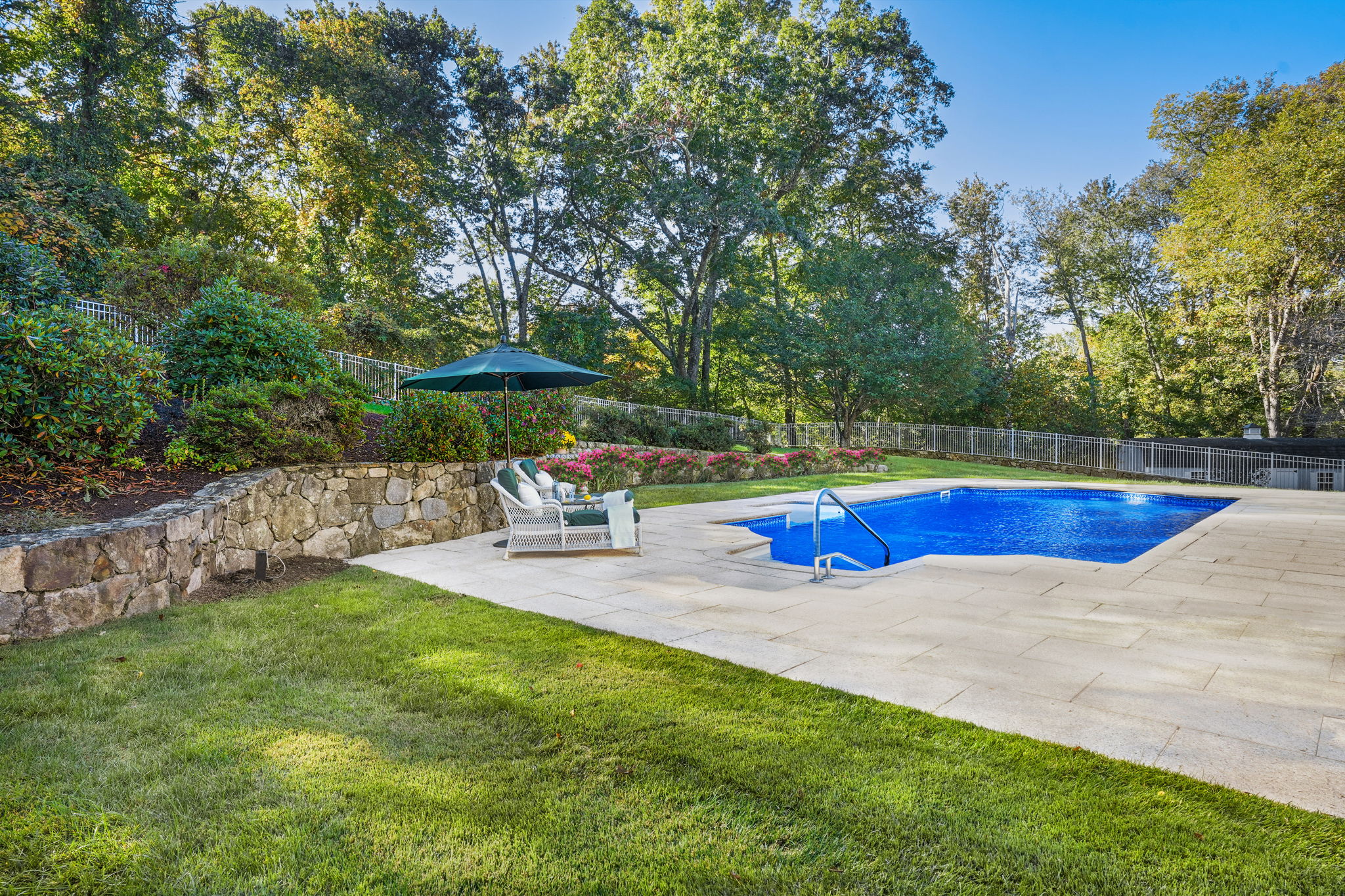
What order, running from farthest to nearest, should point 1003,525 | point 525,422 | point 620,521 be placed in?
point 1003,525 < point 525,422 < point 620,521

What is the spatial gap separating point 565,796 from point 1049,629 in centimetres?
316

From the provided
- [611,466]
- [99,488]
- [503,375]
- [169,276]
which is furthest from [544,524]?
[169,276]

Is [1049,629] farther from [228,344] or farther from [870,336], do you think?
[870,336]

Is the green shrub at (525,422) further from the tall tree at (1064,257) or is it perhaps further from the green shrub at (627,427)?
the tall tree at (1064,257)

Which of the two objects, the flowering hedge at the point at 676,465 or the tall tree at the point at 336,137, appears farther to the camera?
the tall tree at the point at 336,137

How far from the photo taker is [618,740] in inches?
95.4

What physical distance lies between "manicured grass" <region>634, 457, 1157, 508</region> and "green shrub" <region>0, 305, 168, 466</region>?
264 inches

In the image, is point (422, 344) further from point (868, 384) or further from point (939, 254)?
point (939, 254)

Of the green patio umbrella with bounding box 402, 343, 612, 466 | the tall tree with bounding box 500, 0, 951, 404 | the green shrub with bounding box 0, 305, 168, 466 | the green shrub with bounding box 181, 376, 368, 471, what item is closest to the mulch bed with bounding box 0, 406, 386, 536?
the green shrub with bounding box 0, 305, 168, 466

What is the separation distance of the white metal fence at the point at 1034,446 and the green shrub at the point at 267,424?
231 inches

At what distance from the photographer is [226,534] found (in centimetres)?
498

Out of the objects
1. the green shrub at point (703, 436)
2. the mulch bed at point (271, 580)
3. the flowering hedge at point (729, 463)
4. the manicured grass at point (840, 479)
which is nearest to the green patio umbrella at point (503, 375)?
the mulch bed at point (271, 580)

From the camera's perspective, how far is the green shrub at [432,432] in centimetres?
727

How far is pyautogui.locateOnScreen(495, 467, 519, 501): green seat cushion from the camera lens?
6320 millimetres
